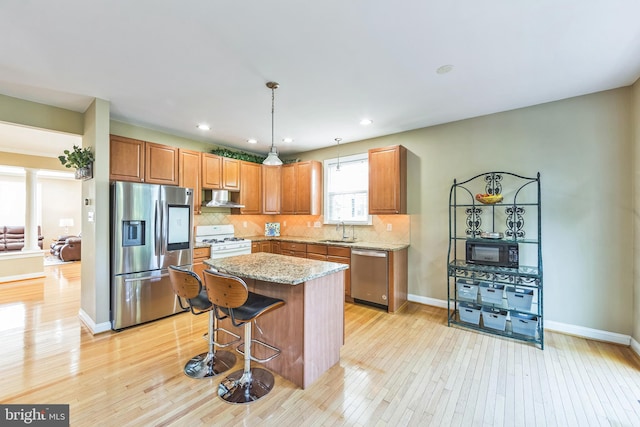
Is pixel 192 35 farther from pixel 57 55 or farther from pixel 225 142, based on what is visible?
pixel 225 142

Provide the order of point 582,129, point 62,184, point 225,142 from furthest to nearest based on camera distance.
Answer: point 62,184, point 225,142, point 582,129

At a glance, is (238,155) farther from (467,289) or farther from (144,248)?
(467,289)

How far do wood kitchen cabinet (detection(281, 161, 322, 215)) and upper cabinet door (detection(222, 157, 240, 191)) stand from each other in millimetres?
954

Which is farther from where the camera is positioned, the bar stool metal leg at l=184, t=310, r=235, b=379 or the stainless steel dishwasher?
the stainless steel dishwasher

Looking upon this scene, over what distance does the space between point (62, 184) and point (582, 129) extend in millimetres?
13666

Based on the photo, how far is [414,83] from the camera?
273 cm

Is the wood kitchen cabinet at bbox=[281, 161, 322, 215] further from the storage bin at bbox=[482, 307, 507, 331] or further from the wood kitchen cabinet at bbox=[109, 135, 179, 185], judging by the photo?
the storage bin at bbox=[482, 307, 507, 331]

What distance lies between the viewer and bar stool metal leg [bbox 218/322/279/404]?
2021mm

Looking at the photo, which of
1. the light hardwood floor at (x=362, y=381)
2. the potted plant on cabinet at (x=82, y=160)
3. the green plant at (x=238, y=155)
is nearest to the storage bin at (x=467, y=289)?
the light hardwood floor at (x=362, y=381)

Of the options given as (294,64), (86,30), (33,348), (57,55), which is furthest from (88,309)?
(294,64)

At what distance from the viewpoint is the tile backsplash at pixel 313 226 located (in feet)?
14.3

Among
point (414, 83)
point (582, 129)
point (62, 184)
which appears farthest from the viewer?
point (62, 184)

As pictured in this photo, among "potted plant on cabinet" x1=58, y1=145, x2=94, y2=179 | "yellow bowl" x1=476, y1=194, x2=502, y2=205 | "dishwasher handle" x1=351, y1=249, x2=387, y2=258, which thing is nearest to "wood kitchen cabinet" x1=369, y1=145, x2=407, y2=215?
"dishwasher handle" x1=351, y1=249, x2=387, y2=258

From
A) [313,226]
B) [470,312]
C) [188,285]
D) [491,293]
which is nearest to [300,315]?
[188,285]
